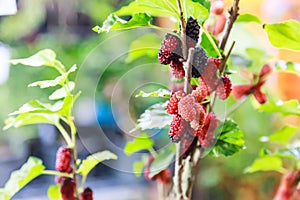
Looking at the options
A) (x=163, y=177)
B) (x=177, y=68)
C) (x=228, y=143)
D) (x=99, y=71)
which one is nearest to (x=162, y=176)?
(x=163, y=177)

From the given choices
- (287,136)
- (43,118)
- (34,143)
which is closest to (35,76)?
(34,143)

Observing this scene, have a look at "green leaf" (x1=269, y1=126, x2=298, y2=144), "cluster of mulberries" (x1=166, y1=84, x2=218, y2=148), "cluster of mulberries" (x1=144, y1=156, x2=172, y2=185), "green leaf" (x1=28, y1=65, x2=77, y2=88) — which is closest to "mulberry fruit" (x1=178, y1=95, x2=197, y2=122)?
"cluster of mulberries" (x1=166, y1=84, x2=218, y2=148)

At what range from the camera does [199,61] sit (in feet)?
1.33

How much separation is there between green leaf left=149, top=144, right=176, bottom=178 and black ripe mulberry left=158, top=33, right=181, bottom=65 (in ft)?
0.63

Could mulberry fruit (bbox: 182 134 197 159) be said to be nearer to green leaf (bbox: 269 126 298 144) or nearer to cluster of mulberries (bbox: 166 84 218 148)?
cluster of mulberries (bbox: 166 84 218 148)

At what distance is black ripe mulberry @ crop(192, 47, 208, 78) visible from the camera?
404 millimetres

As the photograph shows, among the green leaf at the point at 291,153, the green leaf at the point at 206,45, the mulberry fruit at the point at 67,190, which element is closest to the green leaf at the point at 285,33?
the green leaf at the point at 206,45

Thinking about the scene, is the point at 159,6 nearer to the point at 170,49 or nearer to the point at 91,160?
the point at 170,49

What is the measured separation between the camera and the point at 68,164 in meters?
0.50

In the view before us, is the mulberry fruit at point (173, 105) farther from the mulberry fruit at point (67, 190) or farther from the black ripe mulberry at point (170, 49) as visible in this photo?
the mulberry fruit at point (67, 190)

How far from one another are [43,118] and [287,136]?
418mm

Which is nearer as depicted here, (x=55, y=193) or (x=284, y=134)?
(x=55, y=193)

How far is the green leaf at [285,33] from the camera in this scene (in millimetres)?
451

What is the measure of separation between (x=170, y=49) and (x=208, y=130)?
0.37 feet
